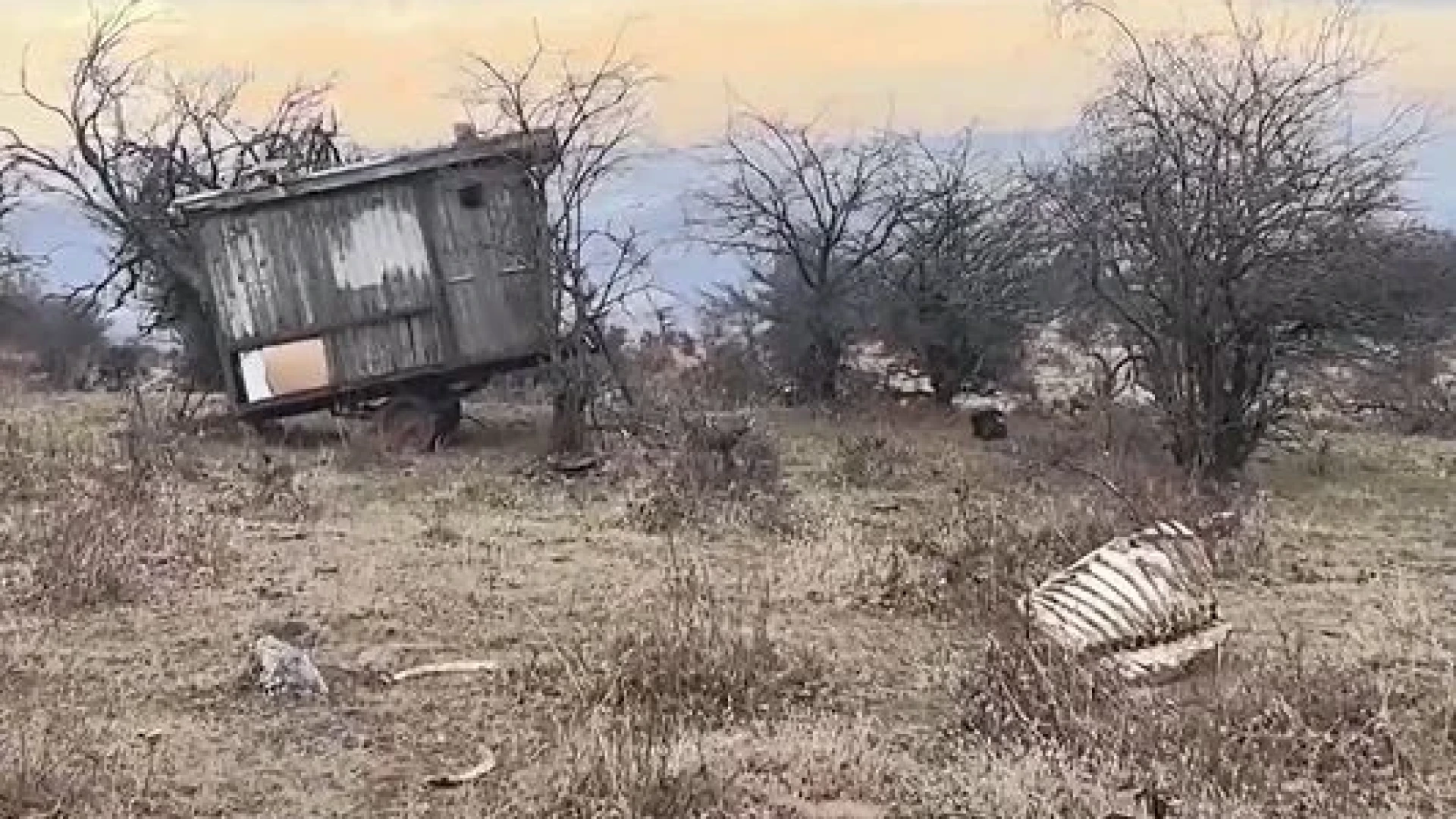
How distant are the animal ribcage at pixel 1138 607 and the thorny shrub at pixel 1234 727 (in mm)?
355

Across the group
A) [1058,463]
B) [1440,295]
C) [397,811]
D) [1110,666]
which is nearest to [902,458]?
[1058,463]

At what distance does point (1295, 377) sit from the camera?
57.4 feet

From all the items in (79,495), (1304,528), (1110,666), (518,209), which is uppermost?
(518,209)

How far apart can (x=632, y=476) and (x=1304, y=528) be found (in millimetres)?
5644

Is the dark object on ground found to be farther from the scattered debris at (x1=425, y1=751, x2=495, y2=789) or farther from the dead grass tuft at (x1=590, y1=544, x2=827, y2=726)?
the scattered debris at (x1=425, y1=751, x2=495, y2=789)

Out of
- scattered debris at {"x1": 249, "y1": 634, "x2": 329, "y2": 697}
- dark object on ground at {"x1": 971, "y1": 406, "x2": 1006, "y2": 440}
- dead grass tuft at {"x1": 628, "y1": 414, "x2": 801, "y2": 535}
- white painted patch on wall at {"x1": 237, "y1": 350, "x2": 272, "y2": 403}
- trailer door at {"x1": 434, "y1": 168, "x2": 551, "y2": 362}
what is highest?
trailer door at {"x1": 434, "y1": 168, "x2": 551, "y2": 362}

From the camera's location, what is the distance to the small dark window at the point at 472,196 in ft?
59.7

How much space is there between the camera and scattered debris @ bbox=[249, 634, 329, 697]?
6.95m

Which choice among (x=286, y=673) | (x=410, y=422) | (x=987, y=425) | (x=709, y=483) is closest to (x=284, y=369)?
(x=410, y=422)

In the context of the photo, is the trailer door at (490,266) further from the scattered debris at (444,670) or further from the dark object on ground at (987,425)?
the scattered debris at (444,670)

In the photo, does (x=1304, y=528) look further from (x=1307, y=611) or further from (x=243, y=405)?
(x=243, y=405)

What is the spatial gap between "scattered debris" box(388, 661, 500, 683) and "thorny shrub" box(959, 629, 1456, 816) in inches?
81.3

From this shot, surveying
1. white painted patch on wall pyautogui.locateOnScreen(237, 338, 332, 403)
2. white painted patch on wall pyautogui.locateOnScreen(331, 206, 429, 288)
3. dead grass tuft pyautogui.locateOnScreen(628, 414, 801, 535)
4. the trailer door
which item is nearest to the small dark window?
the trailer door

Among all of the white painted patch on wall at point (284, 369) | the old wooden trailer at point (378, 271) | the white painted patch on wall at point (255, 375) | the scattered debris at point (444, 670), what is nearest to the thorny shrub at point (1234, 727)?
the scattered debris at point (444, 670)
